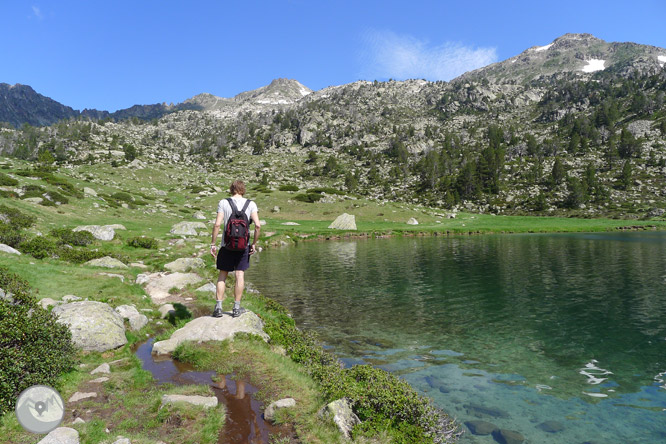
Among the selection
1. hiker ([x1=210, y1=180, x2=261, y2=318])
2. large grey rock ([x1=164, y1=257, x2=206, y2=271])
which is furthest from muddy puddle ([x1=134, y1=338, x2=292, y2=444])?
large grey rock ([x1=164, y1=257, x2=206, y2=271])

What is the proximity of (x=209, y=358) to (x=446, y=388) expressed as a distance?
7.58 metres

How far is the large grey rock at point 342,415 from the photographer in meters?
7.04

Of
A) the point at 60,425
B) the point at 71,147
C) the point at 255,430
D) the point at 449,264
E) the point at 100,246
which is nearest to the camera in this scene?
the point at 60,425

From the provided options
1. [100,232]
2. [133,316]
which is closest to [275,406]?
[133,316]

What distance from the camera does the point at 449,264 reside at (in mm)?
38438

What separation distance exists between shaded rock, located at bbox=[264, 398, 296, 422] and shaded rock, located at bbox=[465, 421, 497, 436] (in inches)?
183

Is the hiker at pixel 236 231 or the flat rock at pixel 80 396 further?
the hiker at pixel 236 231

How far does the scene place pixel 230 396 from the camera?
8547 mm

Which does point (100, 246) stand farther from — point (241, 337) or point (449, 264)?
point (449, 264)

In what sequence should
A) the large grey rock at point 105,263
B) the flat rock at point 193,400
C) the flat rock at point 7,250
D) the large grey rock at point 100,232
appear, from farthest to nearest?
the large grey rock at point 100,232 → the large grey rock at point 105,263 → the flat rock at point 7,250 → the flat rock at point 193,400

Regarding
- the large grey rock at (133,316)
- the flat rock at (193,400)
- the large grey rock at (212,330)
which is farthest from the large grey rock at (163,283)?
the flat rock at (193,400)

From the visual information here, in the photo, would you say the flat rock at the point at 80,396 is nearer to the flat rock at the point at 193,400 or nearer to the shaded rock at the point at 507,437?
the flat rock at the point at 193,400

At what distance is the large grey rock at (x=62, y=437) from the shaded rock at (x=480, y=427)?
8.55m

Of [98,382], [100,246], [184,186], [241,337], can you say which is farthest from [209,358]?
[184,186]
